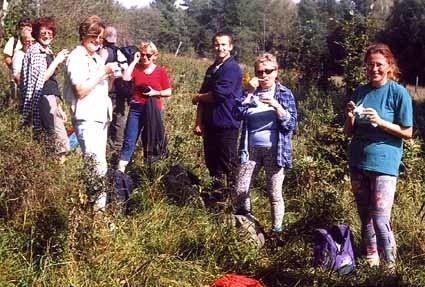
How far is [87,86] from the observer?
4.49 metres

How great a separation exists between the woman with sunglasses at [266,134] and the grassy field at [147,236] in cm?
23

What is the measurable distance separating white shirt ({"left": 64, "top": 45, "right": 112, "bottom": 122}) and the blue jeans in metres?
1.13

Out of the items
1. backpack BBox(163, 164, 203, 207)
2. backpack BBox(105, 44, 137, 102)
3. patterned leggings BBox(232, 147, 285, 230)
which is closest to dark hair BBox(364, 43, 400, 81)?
patterned leggings BBox(232, 147, 285, 230)

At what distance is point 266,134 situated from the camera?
4.56 m

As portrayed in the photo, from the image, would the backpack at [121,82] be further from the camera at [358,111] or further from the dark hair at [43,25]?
the camera at [358,111]

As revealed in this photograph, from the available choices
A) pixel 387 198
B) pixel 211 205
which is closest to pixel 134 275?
pixel 211 205

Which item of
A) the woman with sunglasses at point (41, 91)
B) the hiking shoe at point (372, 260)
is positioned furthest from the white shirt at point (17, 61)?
the hiking shoe at point (372, 260)

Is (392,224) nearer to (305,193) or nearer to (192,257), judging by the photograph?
(305,193)

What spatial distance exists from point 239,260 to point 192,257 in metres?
0.34

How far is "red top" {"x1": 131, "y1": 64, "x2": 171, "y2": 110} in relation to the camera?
5.80 m

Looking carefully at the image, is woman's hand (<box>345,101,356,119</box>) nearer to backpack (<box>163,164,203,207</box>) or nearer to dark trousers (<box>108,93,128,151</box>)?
backpack (<box>163,164,203,207</box>)

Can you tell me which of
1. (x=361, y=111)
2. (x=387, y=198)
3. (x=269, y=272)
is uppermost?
(x=361, y=111)

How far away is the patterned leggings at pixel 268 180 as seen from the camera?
15.1 ft

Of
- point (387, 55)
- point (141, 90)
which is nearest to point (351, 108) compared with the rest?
point (387, 55)
